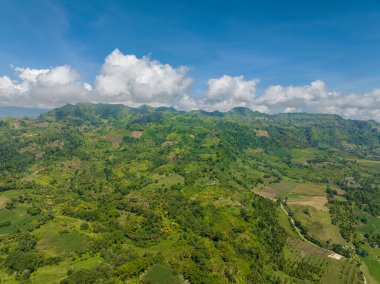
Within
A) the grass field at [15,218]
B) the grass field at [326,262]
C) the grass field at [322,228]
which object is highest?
the grass field at [15,218]

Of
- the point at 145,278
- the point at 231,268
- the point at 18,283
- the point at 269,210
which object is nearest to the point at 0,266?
the point at 18,283

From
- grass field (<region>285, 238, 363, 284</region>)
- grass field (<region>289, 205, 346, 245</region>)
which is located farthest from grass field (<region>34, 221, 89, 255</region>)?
grass field (<region>289, 205, 346, 245</region>)

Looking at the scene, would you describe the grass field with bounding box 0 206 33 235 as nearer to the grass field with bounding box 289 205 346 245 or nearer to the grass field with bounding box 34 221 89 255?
the grass field with bounding box 34 221 89 255

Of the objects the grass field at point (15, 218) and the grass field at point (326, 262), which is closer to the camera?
the grass field at point (326, 262)

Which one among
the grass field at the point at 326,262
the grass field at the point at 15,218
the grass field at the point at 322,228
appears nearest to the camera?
the grass field at the point at 326,262

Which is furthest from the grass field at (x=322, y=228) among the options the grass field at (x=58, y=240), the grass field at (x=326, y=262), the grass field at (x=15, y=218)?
the grass field at (x=15, y=218)

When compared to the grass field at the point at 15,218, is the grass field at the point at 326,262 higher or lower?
lower

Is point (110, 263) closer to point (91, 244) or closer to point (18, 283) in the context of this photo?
point (91, 244)

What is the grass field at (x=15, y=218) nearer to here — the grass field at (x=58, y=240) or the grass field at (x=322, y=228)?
the grass field at (x=58, y=240)

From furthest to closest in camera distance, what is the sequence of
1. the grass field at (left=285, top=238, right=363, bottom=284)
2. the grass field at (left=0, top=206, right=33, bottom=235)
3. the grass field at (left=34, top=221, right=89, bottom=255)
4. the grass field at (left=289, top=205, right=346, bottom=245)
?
the grass field at (left=289, top=205, right=346, bottom=245) < the grass field at (left=0, top=206, right=33, bottom=235) < the grass field at (left=285, top=238, right=363, bottom=284) < the grass field at (left=34, top=221, right=89, bottom=255)

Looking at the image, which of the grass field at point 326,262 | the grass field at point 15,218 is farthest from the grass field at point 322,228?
the grass field at point 15,218

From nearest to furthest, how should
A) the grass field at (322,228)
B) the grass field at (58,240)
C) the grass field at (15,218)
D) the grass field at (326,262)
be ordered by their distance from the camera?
the grass field at (58,240) < the grass field at (326,262) < the grass field at (15,218) < the grass field at (322,228)
